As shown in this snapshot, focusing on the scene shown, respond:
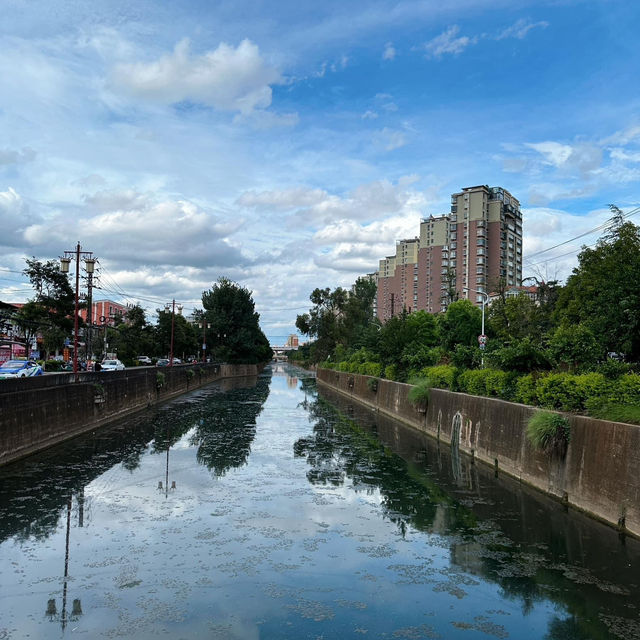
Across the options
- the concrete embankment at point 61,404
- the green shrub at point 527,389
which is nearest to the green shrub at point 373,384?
the concrete embankment at point 61,404

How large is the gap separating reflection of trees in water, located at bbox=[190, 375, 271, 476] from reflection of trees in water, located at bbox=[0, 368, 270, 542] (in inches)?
1.5

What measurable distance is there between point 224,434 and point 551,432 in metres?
14.4

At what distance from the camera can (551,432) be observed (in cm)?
1131

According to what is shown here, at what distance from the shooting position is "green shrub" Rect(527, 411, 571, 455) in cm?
1134

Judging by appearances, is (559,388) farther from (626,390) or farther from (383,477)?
(383,477)

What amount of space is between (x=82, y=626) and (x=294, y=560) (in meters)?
3.11

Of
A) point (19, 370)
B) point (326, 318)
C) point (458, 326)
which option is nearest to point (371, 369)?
point (458, 326)

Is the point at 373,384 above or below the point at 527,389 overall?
below

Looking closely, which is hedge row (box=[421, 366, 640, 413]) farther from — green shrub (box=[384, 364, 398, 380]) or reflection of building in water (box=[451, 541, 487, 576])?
green shrub (box=[384, 364, 398, 380])

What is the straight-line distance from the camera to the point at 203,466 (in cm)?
1636

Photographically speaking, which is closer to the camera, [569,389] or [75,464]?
[569,389]

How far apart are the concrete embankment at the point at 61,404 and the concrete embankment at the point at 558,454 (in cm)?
1228

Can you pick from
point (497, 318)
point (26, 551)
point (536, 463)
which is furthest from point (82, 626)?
point (497, 318)

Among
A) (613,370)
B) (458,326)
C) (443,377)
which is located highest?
(458,326)
